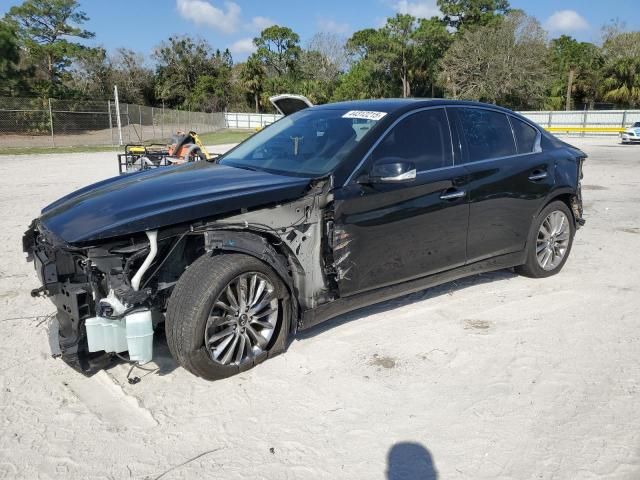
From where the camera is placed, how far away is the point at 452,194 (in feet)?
14.1

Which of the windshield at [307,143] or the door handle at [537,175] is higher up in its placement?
the windshield at [307,143]

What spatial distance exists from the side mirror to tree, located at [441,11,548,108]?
170 feet

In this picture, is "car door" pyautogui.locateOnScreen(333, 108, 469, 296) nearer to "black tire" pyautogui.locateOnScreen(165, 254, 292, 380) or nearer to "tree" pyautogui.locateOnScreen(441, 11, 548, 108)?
"black tire" pyautogui.locateOnScreen(165, 254, 292, 380)

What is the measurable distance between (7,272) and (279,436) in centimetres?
408

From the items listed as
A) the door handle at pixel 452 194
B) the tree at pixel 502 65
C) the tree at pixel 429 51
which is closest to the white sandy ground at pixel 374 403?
the door handle at pixel 452 194

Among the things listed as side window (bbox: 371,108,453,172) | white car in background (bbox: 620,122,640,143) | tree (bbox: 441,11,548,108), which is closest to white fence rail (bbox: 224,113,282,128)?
tree (bbox: 441,11,548,108)

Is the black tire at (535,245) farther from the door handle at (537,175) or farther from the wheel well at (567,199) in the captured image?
the door handle at (537,175)

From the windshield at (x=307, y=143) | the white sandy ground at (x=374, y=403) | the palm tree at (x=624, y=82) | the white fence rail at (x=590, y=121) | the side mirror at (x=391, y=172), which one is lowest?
the white sandy ground at (x=374, y=403)

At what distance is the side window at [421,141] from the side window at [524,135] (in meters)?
1.01

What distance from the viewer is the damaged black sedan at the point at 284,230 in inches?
124

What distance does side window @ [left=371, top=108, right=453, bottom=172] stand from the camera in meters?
4.04

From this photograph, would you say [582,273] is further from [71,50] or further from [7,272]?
[71,50]

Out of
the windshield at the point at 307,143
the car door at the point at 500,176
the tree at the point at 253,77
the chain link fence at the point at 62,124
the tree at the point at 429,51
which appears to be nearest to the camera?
the windshield at the point at 307,143

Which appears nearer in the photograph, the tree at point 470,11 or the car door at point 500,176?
the car door at point 500,176
